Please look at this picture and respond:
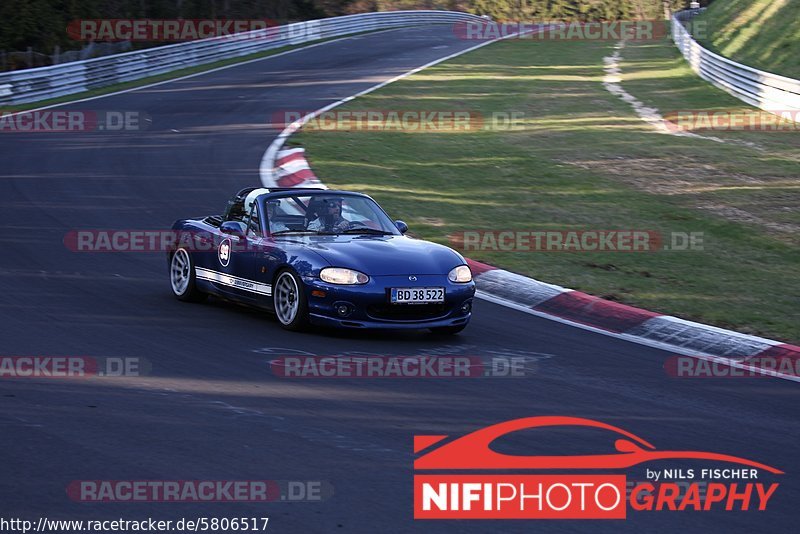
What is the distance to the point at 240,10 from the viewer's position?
52750 millimetres

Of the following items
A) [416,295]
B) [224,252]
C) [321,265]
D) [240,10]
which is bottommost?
[416,295]

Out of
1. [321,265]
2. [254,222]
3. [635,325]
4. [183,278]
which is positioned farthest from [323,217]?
[635,325]

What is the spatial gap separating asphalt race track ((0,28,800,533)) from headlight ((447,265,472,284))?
46cm

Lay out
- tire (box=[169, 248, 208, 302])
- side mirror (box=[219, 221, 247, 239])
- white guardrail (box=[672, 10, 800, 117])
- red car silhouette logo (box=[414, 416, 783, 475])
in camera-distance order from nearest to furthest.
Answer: red car silhouette logo (box=[414, 416, 783, 475]) → side mirror (box=[219, 221, 247, 239]) → tire (box=[169, 248, 208, 302]) → white guardrail (box=[672, 10, 800, 117])

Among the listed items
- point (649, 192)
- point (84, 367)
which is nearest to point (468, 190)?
point (649, 192)

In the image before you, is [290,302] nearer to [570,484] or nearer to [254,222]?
[254,222]

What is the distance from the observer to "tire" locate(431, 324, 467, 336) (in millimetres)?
9156

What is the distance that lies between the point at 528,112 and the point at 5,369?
Answer: 19465 millimetres

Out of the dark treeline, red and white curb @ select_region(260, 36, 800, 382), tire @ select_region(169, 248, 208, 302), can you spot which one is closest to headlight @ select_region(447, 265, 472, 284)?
red and white curb @ select_region(260, 36, 800, 382)

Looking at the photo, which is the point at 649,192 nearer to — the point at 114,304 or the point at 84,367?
the point at 114,304

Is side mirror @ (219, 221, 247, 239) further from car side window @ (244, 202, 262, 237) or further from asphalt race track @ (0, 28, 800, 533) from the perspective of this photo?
asphalt race track @ (0, 28, 800, 533)

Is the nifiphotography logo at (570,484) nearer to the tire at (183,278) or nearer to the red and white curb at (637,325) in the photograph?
the red and white curb at (637,325)

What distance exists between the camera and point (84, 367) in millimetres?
7676

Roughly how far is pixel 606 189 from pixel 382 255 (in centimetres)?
797
